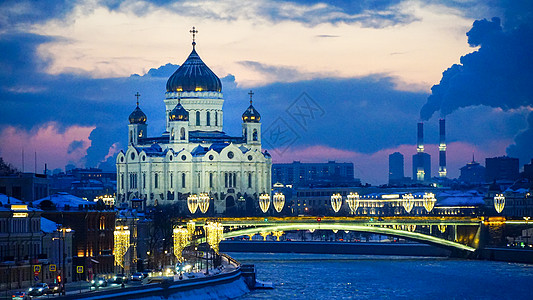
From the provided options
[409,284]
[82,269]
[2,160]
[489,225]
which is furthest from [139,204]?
[82,269]

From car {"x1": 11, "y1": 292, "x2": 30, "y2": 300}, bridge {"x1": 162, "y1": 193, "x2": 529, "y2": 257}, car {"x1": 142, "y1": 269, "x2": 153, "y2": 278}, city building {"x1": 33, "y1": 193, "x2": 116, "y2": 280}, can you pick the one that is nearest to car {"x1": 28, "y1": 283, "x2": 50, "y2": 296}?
car {"x1": 11, "y1": 292, "x2": 30, "y2": 300}

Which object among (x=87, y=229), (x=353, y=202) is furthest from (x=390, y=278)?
(x=353, y=202)

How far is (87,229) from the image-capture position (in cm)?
7975

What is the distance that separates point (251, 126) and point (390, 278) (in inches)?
2850

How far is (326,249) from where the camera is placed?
132 meters

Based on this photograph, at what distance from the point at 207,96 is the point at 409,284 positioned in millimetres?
78926

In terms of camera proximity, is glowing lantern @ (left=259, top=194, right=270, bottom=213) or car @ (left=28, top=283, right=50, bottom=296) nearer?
car @ (left=28, top=283, right=50, bottom=296)

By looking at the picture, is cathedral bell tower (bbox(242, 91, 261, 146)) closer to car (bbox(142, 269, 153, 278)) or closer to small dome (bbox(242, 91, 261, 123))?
small dome (bbox(242, 91, 261, 123))

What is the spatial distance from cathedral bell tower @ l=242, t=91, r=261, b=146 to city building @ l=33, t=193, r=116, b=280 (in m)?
83.5

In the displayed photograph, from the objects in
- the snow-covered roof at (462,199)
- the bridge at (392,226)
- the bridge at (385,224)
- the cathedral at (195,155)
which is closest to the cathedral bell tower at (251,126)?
the cathedral at (195,155)

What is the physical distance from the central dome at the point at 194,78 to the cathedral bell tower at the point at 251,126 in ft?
14.4

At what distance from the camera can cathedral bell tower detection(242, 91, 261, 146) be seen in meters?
166

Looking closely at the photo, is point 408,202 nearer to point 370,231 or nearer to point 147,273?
point 370,231

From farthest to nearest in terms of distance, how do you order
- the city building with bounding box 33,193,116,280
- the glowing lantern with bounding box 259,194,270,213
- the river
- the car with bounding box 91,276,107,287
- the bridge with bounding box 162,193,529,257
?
1. the glowing lantern with bounding box 259,194,270,213
2. the bridge with bounding box 162,193,529,257
3. the river
4. the city building with bounding box 33,193,116,280
5. the car with bounding box 91,276,107,287
